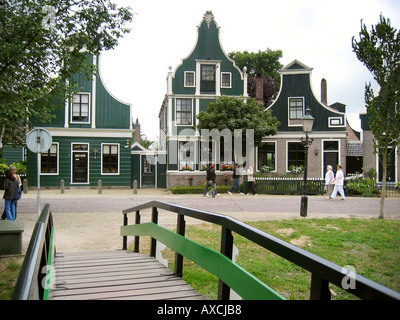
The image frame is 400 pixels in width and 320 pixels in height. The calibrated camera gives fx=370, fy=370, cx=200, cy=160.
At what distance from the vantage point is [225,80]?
27.9m

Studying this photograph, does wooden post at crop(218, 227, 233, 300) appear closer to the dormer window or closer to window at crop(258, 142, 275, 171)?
the dormer window

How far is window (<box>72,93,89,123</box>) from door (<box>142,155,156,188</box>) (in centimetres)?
517

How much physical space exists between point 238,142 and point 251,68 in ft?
78.0

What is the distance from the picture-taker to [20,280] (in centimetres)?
163

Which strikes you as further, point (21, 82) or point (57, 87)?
point (57, 87)

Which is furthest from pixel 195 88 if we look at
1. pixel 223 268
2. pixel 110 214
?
pixel 223 268

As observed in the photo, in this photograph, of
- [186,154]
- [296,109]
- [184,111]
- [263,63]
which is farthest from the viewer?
[263,63]

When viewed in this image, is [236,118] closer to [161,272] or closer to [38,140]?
Answer: [38,140]

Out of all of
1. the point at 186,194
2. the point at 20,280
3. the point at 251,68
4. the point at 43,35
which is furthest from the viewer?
the point at 251,68

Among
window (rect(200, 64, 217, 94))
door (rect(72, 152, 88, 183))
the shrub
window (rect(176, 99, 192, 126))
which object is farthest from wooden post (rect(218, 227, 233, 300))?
window (rect(200, 64, 217, 94))

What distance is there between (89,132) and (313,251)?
68.2 feet

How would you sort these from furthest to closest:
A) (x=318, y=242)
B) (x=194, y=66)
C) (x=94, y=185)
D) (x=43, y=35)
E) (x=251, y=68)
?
(x=251, y=68)
(x=194, y=66)
(x=94, y=185)
(x=43, y=35)
(x=318, y=242)
